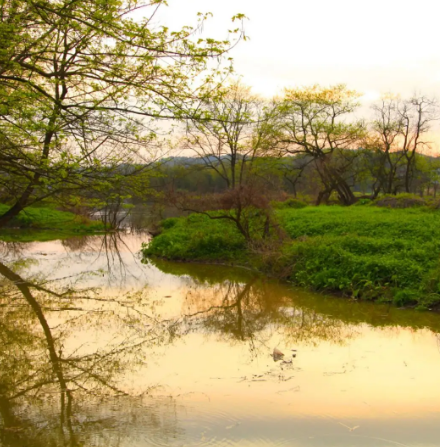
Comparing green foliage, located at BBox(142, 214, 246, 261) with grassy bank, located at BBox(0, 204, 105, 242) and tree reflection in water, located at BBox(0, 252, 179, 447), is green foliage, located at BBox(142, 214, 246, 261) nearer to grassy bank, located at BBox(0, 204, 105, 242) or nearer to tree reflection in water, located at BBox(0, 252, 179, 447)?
tree reflection in water, located at BBox(0, 252, 179, 447)

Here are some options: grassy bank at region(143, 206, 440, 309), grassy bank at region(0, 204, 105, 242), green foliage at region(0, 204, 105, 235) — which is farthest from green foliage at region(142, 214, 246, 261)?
green foliage at region(0, 204, 105, 235)

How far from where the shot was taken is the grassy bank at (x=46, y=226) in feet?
99.3

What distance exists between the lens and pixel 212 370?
719 centimetres

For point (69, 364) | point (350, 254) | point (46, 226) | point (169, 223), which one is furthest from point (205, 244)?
point (46, 226)

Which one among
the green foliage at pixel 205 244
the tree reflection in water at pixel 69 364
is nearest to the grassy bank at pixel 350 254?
the green foliage at pixel 205 244

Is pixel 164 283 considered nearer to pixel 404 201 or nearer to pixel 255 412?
pixel 255 412

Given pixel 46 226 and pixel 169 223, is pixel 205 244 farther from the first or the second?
pixel 46 226

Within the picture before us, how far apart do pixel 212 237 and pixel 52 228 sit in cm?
1810

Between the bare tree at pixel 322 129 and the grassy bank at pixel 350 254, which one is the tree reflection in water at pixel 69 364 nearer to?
the grassy bank at pixel 350 254

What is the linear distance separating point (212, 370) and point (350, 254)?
701cm

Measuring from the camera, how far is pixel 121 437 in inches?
202

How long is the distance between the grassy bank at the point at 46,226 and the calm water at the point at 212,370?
59.7 feet

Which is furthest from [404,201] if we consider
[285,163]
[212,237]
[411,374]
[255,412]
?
[255,412]

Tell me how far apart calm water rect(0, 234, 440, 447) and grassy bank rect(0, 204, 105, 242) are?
1818cm
